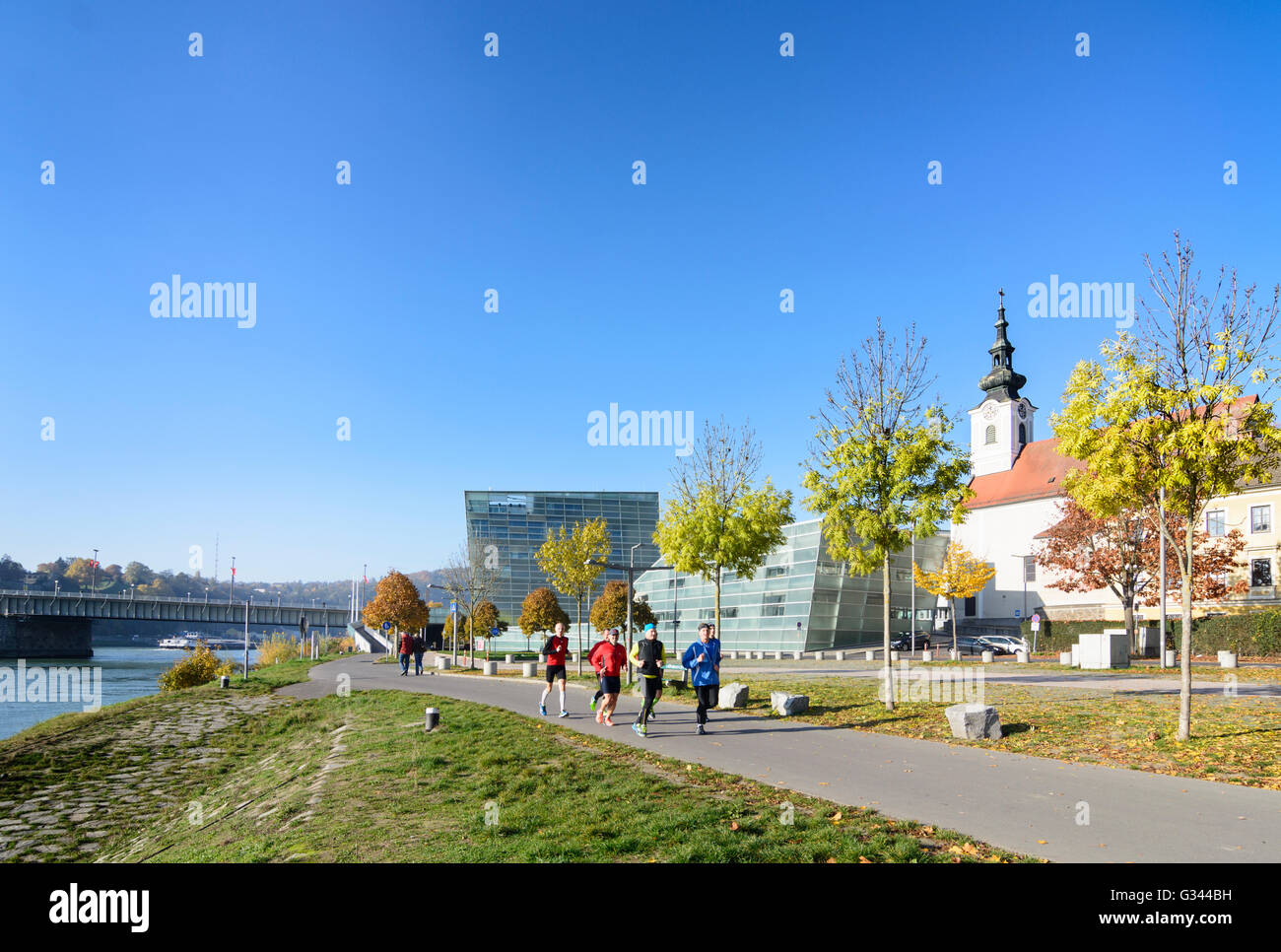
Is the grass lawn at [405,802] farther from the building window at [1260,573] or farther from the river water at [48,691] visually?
the building window at [1260,573]

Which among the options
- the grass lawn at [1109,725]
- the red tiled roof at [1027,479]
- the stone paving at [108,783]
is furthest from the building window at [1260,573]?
the stone paving at [108,783]

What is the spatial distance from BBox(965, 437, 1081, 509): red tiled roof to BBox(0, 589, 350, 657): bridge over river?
6416 cm

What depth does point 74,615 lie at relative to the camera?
266 feet

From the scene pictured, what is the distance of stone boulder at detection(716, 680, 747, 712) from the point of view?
16.3 metres

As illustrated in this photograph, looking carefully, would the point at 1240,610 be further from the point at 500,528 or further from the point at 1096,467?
the point at 500,528

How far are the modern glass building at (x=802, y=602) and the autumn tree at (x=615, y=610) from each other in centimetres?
477

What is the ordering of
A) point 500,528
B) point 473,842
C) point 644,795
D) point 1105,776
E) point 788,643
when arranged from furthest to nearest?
point 500,528, point 788,643, point 1105,776, point 644,795, point 473,842

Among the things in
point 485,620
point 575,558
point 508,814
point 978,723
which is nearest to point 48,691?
point 485,620

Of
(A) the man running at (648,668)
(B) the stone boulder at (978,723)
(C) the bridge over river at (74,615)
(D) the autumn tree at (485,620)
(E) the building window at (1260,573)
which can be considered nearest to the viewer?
(B) the stone boulder at (978,723)

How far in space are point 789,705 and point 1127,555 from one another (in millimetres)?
30897

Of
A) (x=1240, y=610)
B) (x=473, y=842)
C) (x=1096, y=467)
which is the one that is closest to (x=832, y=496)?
(x=1096, y=467)

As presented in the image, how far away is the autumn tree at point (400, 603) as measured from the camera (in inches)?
1670
